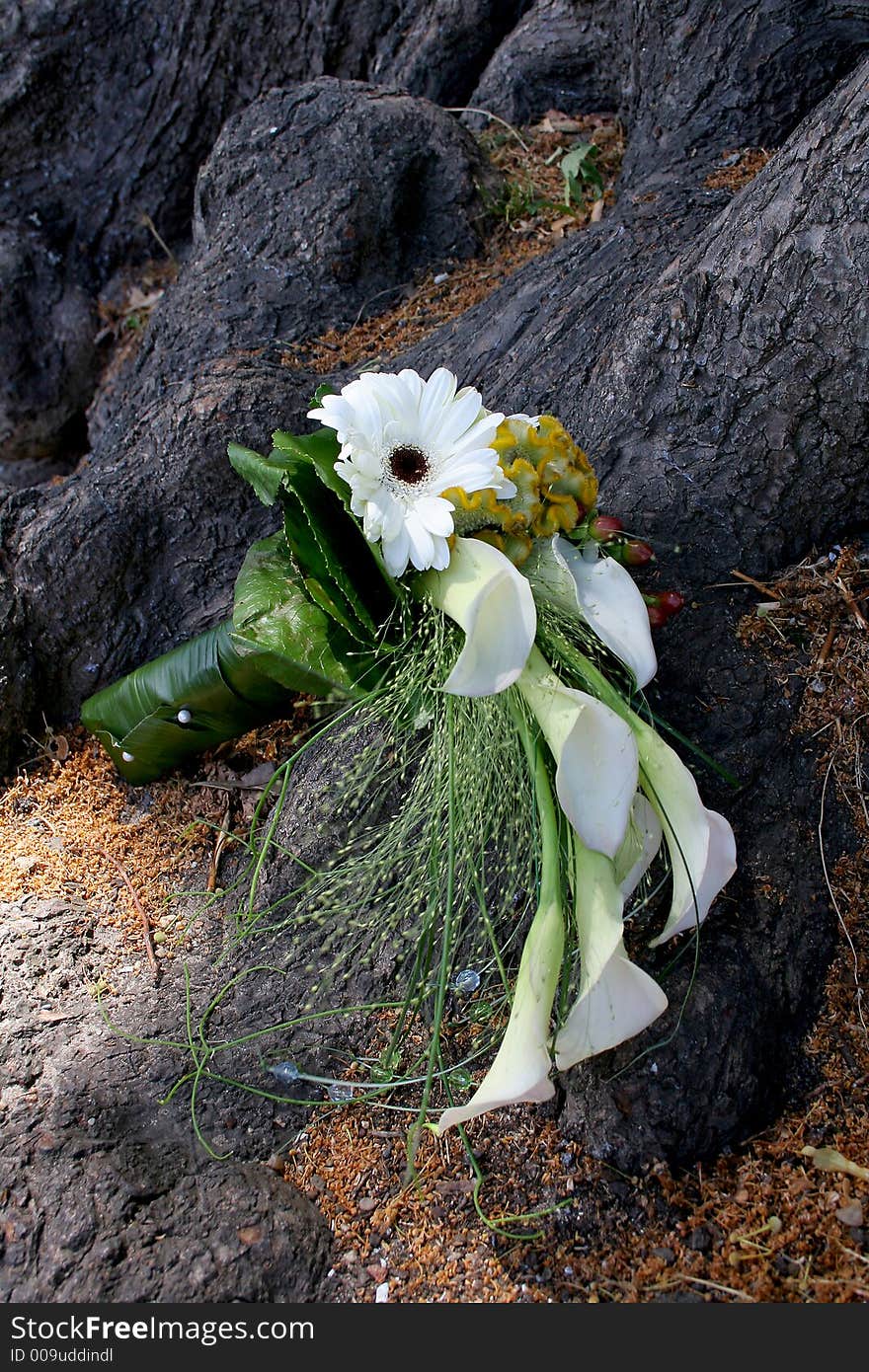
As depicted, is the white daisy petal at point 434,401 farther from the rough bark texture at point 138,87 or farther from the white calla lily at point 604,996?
the rough bark texture at point 138,87

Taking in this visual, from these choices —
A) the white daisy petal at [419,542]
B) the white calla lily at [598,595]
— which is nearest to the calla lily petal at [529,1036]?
the white calla lily at [598,595]

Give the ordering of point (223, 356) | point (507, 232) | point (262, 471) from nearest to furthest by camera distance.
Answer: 1. point (262, 471)
2. point (223, 356)
3. point (507, 232)

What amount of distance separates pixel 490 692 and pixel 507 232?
1957mm

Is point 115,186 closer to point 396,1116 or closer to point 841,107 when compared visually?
point 841,107

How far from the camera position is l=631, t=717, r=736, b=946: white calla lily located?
131cm

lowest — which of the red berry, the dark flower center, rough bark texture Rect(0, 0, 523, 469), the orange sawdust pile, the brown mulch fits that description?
the brown mulch

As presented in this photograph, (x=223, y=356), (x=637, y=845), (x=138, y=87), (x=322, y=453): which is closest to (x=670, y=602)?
(x=637, y=845)

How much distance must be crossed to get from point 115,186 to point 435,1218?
324cm

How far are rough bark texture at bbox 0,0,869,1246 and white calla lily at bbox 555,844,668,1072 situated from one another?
186mm

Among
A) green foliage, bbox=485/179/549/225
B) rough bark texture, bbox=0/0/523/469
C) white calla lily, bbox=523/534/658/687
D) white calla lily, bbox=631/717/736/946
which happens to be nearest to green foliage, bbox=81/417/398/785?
white calla lily, bbox=523/534/658/687

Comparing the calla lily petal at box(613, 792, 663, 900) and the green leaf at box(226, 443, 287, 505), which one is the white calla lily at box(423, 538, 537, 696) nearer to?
the calla lily petal at box(613, 792, 663, 900)

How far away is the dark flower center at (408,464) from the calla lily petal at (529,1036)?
60 cm

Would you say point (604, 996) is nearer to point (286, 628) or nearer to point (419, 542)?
point (419, 542)

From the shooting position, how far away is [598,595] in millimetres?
1490
